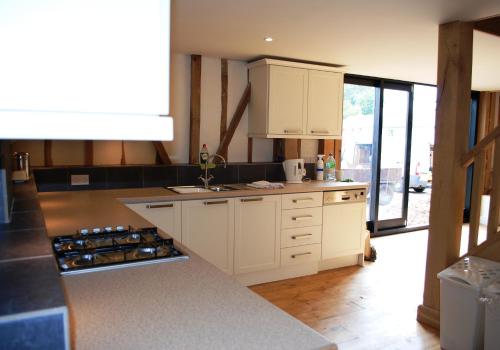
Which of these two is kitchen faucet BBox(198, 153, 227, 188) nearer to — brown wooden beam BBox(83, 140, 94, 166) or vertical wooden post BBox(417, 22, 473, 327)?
brown wooden beam BBox(83, 140, 94, 166)

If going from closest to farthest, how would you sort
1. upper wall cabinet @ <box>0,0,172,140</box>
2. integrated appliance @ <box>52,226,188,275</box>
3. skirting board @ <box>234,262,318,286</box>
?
1. upper wall cabinet @ <box>0,0,172,140</box>
2. integrated appliance @ <box>52,226,188,275</box>
3. skirting board @ <box>234,262,318,286</box>

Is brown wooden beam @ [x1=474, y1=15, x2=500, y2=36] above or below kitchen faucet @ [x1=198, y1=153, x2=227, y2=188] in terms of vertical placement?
above

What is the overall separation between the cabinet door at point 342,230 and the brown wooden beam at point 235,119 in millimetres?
1256

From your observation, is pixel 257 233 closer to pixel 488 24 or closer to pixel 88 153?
pixel 88 153

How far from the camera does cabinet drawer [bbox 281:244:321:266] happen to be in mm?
3927

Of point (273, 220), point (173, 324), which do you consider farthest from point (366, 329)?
point (173, 324)

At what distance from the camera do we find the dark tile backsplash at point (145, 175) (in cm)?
338

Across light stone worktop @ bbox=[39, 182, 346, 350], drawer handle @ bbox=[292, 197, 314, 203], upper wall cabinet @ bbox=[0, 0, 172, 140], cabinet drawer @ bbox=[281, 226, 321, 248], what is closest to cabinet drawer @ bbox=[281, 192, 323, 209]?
drawer handle @ bbox=[292, 197, 314, 203]

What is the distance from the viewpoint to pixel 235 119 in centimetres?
429

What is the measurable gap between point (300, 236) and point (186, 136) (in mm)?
1570

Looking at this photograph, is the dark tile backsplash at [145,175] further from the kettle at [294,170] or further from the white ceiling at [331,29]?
the white ceiling at [331,29]

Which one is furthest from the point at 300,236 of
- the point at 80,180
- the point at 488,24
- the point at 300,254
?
the point at 488,24

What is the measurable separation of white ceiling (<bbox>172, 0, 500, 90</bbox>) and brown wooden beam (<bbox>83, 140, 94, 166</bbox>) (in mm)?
1204

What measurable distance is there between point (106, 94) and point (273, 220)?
3.36 m
